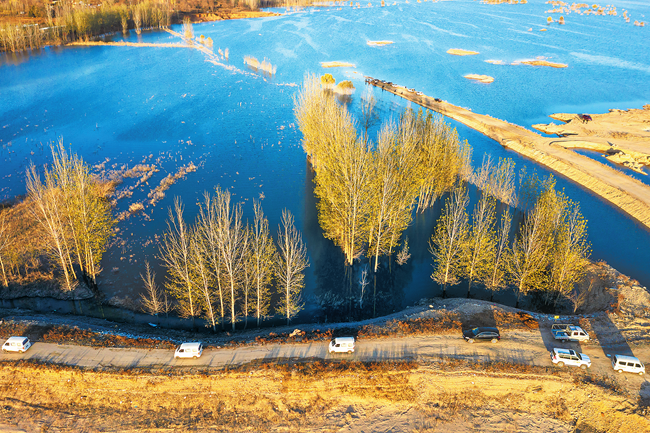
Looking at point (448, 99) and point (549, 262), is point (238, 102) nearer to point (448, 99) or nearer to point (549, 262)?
point (448, 99)

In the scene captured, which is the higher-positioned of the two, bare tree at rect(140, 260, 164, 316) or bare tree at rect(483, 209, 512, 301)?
bare tree at rect(483, 209, 512, 301)

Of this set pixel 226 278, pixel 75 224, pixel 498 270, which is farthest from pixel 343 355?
pixel 75 224

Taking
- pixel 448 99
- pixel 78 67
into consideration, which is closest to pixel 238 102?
pixel 448 99

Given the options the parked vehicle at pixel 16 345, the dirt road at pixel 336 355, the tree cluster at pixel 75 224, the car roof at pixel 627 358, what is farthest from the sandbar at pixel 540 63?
the parked vehicle at pixel 16 345

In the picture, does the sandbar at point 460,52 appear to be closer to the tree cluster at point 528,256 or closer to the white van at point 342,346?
the tree cluster at point 528,256

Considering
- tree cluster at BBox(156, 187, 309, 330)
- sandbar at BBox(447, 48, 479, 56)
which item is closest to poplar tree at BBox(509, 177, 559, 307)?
tree cluster at BBox(156, 187, 309, 330)

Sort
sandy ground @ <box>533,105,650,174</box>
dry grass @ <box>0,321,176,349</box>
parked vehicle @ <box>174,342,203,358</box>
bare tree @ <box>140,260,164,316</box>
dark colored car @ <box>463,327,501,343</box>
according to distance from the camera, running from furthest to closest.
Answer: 1. sandy ground @ <box>533,105,650,174</box>
2. bare tree @ <box>140,260,164,316</box>
3. dry grass @ <box>0,321,176,349</box>
4. dark colored car @ <box>463,327,501,343</box>
5. parked vehicle @ <box>174,342,203,358</box>

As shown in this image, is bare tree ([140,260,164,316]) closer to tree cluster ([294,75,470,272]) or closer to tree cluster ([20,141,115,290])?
tree cluster ([20,141,115,290])
